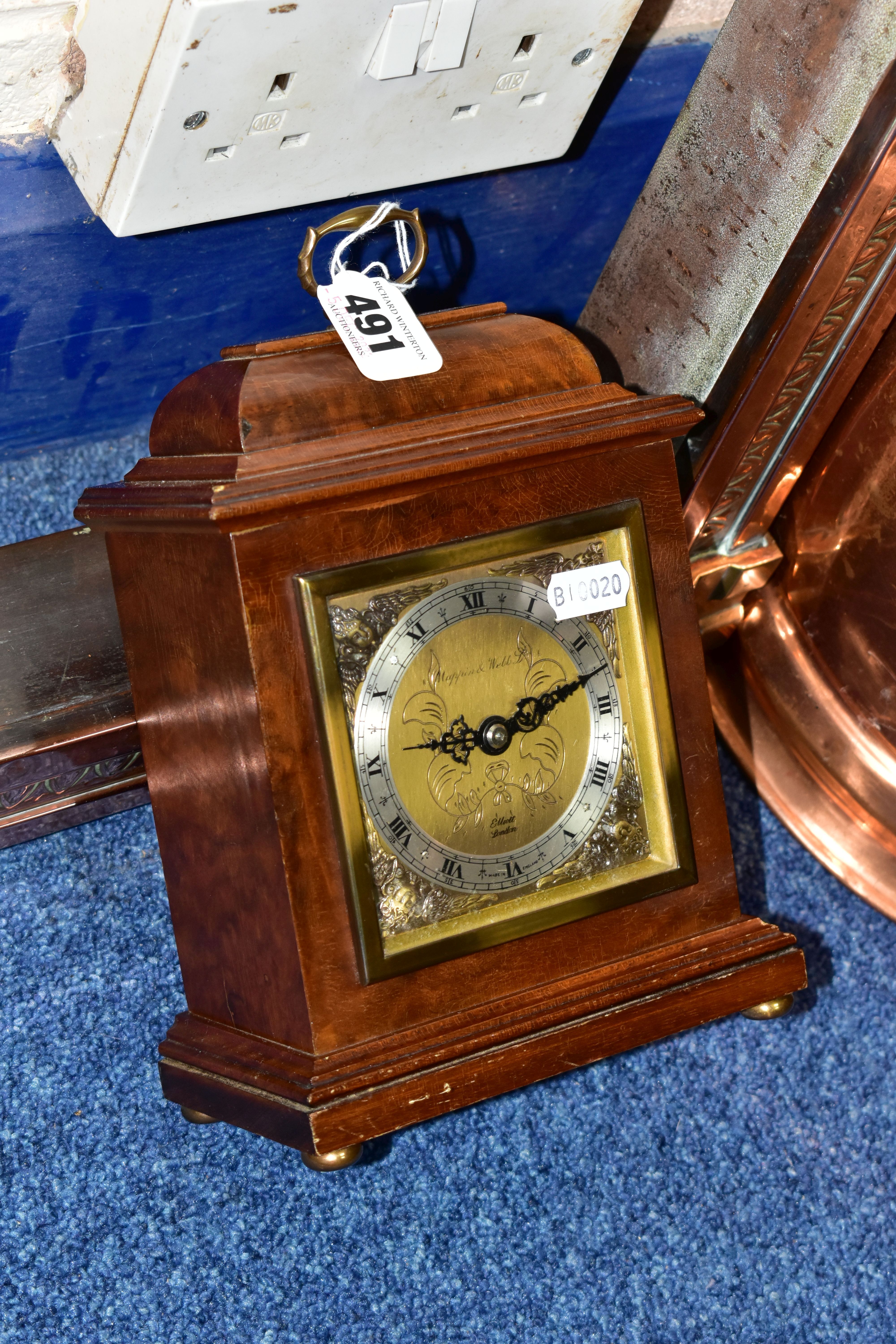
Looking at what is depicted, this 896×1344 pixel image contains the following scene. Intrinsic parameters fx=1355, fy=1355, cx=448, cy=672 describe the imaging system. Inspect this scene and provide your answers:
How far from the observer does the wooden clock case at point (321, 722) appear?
0.67 m

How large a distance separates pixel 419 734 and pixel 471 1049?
0.17 m

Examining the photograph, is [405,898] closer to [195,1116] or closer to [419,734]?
[419,734]

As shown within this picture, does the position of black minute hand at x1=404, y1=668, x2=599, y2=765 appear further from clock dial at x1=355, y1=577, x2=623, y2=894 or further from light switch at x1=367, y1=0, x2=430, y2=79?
light switch at x1=367, y1=0, x2=430, y2=79

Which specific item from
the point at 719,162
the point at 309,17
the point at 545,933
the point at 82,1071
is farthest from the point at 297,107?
the point at 82,1071

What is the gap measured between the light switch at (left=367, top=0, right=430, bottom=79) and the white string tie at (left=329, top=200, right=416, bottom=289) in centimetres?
8

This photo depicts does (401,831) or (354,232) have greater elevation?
(354,232)

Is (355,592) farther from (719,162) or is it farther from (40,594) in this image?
(719,162)

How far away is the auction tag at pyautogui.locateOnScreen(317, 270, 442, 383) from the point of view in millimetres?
723

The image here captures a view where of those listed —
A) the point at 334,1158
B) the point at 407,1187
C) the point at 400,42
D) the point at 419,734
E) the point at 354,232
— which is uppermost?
the point at 400,42

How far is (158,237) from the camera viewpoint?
34.8 inches

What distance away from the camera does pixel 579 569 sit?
0.74m

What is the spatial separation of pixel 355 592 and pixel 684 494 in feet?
1.25

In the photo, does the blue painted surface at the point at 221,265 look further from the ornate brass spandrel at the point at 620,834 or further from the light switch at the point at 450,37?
the ornate brass spandrel at the point at 620,834

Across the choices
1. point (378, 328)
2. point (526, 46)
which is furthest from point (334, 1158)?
point (526, 46)
